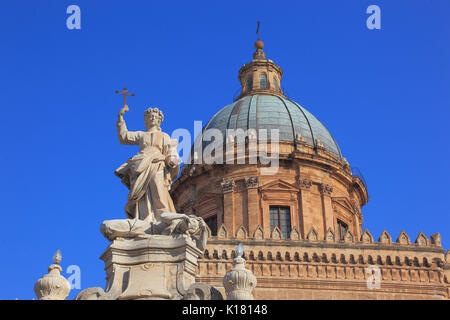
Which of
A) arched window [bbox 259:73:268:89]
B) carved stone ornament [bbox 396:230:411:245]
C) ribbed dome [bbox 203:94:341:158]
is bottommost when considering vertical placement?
carved stone ornament [bbox 396:230:411:245]

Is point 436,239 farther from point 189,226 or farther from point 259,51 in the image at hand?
point 189,226

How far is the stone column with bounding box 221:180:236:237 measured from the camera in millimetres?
40906

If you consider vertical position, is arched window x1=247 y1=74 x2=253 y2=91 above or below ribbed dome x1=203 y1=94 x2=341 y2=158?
above

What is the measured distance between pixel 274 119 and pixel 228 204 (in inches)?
262

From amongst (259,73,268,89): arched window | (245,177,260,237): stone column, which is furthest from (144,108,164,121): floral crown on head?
(259,73,268,89): arched window

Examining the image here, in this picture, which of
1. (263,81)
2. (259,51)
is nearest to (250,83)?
(263,81)

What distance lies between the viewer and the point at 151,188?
11.3 m

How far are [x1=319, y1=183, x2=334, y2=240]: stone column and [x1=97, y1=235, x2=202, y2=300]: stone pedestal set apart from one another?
31357 mm

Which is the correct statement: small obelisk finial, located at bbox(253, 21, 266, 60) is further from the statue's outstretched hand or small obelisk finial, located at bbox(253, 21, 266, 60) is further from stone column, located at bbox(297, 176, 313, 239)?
the statue's outstretched hand

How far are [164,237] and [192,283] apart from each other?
789mm

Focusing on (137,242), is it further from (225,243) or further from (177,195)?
(177,195)

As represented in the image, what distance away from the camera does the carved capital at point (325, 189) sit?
4266cm

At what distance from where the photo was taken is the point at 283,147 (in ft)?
141

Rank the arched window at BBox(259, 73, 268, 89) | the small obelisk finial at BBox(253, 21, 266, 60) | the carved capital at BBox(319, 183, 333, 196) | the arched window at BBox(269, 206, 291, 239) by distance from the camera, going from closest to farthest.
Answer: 1. the arched window at BBox(269, 206, 291, 239)
2. the carved capital at BBox(319, 183, 333, 196)
3. the arched window at BBox(259, 73, 268, 89)
4. the small obelisk finial at BBox(253, 21, 266, 60)
